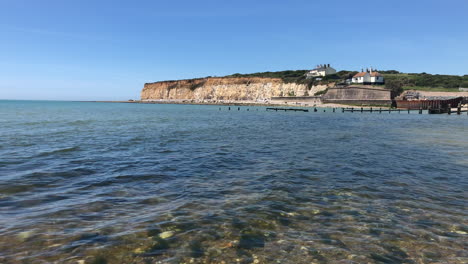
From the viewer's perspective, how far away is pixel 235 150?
1603 centimetres

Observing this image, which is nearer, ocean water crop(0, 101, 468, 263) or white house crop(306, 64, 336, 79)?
ocean water crop(0, 101, 468, 263)

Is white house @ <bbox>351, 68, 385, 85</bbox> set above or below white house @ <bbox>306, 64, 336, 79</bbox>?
below

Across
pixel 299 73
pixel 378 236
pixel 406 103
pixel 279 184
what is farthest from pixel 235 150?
pixel 299 73

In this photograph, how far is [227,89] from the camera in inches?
5935

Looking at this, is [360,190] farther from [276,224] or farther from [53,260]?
[53,260]

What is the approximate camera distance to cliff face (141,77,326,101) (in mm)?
128525

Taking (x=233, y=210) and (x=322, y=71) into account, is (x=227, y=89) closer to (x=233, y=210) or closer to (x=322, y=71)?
(x=322, y=71)

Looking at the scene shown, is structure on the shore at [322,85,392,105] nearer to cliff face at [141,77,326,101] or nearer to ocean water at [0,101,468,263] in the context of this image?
cliff face at [141,77,326,101]

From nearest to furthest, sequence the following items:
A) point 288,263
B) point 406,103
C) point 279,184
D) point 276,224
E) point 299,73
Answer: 1. point 288,263
2. point 276,224
3. point 279,184
4. point 406,103
5. point 299,73

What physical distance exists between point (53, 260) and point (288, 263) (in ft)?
12.1

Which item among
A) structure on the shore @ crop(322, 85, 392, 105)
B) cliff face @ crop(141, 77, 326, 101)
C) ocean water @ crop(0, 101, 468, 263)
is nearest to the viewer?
ocean water @ crop(0, 101, 468, 263)

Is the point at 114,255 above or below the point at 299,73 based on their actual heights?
below

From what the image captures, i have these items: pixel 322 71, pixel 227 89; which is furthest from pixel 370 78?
pixel 227 89

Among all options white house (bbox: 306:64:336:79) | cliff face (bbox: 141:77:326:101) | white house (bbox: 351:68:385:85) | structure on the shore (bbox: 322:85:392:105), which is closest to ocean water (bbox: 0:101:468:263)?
structure on the shore (bbox: 322:85:392:105)
